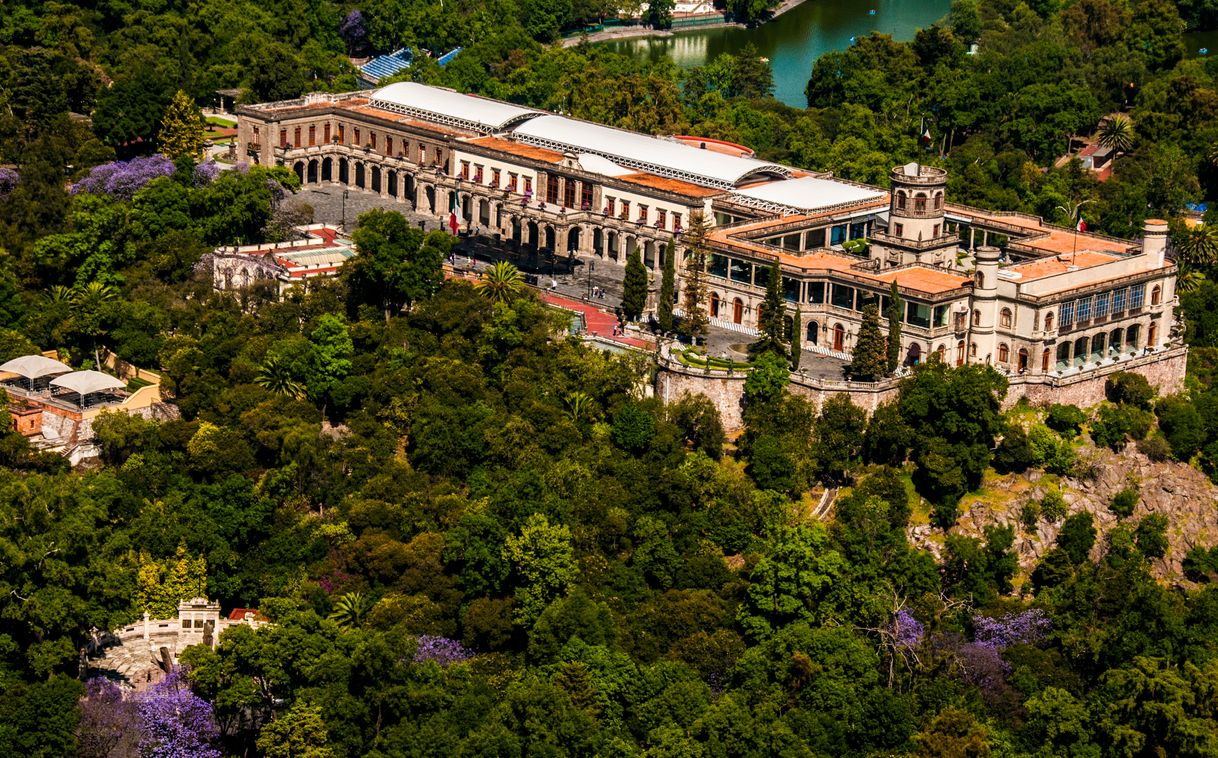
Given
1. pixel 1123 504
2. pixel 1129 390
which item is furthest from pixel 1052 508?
pixel 1129 390

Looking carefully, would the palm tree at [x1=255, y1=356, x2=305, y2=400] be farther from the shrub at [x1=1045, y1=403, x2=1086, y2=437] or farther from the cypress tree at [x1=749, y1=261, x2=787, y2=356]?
the shrub at [x1=1045, y1=403, x2=1086, y2=437]

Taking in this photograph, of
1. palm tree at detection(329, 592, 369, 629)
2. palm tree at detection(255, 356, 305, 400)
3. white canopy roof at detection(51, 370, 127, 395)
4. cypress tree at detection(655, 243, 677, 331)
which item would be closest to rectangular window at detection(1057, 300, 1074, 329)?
cypress tree at detection(655, 243, 677, 331)

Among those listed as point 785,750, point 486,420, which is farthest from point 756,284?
point 785,750

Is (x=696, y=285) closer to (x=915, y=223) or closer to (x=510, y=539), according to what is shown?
(x=915, y=223)

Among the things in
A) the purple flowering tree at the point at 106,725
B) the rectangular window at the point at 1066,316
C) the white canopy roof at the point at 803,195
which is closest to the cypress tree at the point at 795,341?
the rectangular window at the point at 1066,316

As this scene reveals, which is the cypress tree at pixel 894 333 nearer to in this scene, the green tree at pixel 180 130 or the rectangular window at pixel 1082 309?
the rectangular window at pixel 1082 309

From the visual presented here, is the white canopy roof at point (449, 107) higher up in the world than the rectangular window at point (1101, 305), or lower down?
higher up
